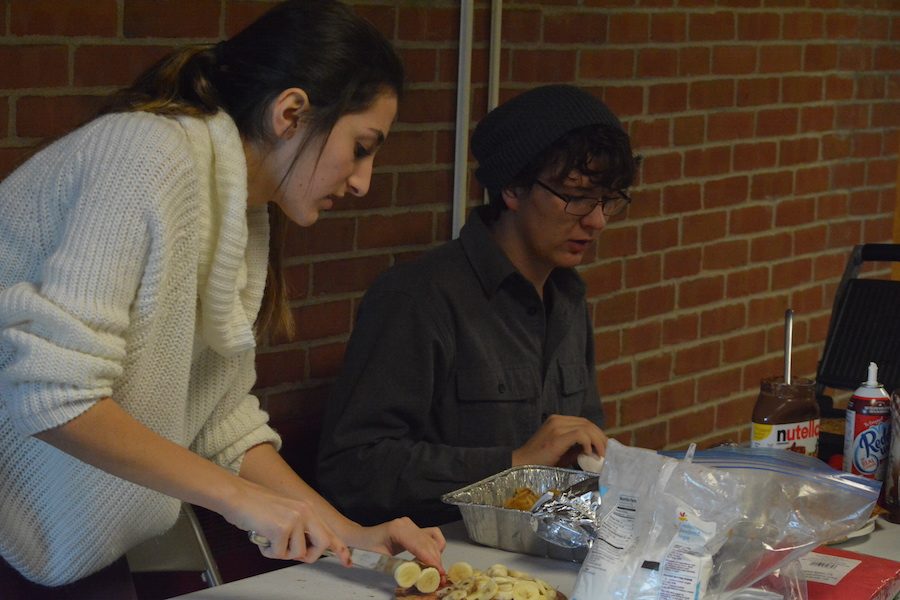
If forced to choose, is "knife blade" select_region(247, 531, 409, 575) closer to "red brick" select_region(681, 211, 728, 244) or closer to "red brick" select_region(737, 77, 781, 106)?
"red brick" select_region(681, 211, 728, 244)

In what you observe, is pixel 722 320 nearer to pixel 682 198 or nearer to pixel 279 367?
pixel 682 198

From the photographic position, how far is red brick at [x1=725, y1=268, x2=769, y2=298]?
331 centimetres

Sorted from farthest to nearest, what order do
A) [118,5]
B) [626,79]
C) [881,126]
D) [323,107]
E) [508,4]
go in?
[881,126] → [626,79] → [508,4] → [118,5] → [323,107]

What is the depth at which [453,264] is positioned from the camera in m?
2.09

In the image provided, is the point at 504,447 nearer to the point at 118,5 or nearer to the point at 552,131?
the point at 552,131

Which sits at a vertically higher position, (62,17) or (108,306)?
(62,17)

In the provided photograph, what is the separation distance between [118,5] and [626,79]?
52.2 inches

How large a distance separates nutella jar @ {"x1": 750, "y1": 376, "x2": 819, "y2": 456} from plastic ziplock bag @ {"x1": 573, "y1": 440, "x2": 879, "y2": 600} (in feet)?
0.94

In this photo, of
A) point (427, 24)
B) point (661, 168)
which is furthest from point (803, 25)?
point (427, 24)

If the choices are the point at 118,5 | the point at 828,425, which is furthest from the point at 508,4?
the point at 828,425

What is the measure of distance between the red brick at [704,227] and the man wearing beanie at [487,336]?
98cm

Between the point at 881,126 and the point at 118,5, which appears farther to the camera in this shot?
the point at 881,126

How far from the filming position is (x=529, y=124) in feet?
6.83

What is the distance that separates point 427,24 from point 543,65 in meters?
0.36
